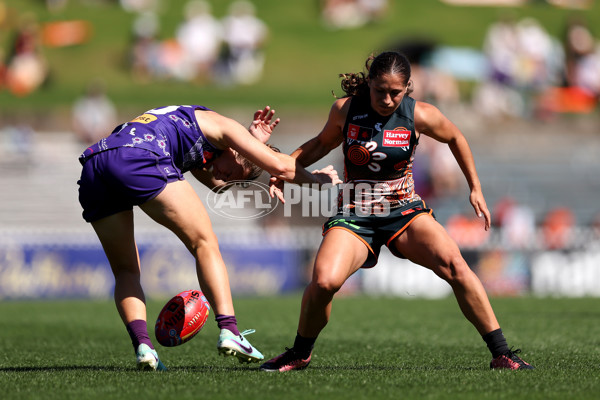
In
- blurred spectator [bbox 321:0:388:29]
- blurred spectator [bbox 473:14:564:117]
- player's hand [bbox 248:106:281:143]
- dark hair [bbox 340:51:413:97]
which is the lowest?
player's hand [bbox 248:106:281:143]

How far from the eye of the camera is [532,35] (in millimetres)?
24266

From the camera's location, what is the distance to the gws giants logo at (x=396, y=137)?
5.62 metres

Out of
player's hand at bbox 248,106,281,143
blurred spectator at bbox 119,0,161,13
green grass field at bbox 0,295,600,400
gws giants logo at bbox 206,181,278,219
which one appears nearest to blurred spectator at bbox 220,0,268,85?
blurred spectator at bbox 119,0,161,13

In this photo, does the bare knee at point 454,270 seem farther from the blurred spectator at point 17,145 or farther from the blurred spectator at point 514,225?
the blurred spectator at point 17,145

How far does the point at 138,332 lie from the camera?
5676mm

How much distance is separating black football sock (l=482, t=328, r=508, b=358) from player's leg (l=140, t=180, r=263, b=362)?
56.7 inches

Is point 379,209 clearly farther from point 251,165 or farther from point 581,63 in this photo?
point 581,63

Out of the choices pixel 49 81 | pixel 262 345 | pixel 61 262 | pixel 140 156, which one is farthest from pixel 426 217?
pixel 49 81

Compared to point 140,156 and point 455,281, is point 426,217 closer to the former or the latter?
point 455,281

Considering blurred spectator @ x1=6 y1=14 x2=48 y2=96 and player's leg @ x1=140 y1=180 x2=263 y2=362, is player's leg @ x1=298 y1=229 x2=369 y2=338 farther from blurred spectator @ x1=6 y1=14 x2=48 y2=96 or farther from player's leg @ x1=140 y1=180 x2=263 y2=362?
blurred spectator @ x1=6 y1=14 x2=48 y2=96

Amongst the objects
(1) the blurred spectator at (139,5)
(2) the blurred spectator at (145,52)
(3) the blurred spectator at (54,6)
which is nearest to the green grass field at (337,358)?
(2) the blurred spectator at (145,52)

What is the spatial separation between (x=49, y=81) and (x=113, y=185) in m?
21.0

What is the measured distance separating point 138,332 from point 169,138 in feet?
4.01

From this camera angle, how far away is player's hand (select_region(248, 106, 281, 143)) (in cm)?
593
